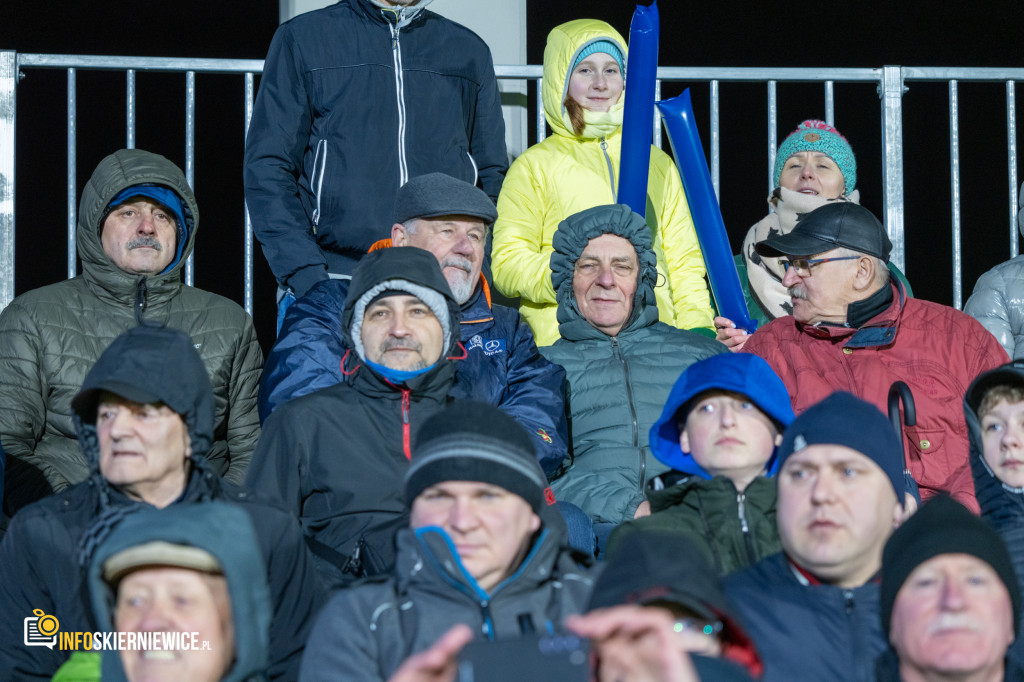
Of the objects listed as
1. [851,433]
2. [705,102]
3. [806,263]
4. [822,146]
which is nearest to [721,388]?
[851,433]

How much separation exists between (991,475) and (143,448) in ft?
6.14

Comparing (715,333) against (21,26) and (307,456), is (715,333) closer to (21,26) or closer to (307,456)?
(307,456)

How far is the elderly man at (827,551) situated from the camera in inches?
96.1

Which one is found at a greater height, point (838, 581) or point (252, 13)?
point (252, 13)

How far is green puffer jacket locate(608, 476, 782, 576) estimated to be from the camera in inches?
117

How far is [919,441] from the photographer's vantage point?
146 inches

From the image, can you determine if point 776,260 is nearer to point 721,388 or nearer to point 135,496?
point 721,388

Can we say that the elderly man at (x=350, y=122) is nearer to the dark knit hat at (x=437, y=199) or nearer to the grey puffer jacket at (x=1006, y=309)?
the dark knit hat at (x=437, y=199)

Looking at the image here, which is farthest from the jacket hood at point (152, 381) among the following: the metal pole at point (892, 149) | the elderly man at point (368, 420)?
the metal pole at point (892, 149)

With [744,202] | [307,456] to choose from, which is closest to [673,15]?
[744,202]

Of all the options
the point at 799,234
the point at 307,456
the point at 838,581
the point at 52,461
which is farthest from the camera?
the point at 799,234

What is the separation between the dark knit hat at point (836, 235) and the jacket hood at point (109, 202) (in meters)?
1.74

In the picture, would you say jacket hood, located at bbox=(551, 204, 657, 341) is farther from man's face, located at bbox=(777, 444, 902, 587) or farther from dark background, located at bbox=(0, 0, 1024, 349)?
dark background, located at bbox=(0, 0, 1024, 349)

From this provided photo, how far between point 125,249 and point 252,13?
3.59m
